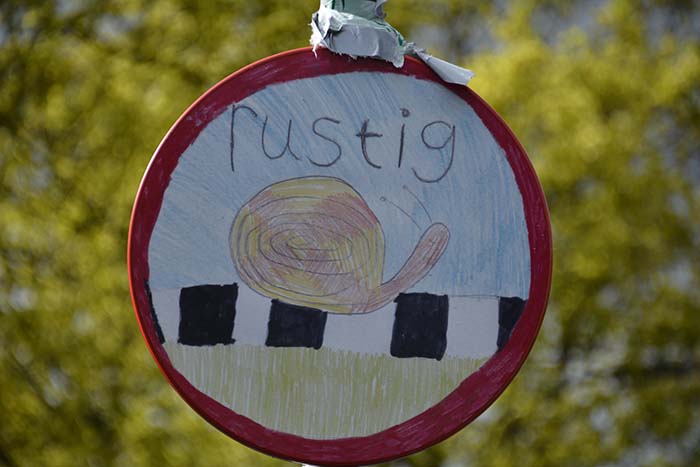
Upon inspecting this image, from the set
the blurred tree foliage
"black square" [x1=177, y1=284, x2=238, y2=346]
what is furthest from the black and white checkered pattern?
the blurred tree foliage

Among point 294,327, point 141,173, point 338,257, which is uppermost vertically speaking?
point 141,173

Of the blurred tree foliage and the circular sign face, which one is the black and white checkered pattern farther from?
the blurred tree foliage

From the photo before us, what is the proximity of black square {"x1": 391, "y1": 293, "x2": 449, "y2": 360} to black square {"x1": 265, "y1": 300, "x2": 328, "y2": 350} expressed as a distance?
4.1 inches

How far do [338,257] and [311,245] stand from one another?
0.13 ft

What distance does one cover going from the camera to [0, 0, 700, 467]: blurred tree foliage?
5219 mm

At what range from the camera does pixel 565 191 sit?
229 inches

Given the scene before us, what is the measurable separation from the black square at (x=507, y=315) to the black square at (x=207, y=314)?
1.19 ft

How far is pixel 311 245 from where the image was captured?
175 centimetres

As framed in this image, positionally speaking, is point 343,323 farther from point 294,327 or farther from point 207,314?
point 207,314

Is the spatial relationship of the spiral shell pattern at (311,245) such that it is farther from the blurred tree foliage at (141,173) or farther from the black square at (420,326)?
the blurred tree foliage at (141,173)

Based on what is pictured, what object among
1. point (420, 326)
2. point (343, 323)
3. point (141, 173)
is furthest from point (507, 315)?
point (141, 173)

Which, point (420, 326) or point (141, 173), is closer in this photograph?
point (420, 326)

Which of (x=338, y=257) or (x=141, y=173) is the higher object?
(x=141, y=173)

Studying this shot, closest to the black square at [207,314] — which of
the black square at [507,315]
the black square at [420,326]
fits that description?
the black square at [420,326]
